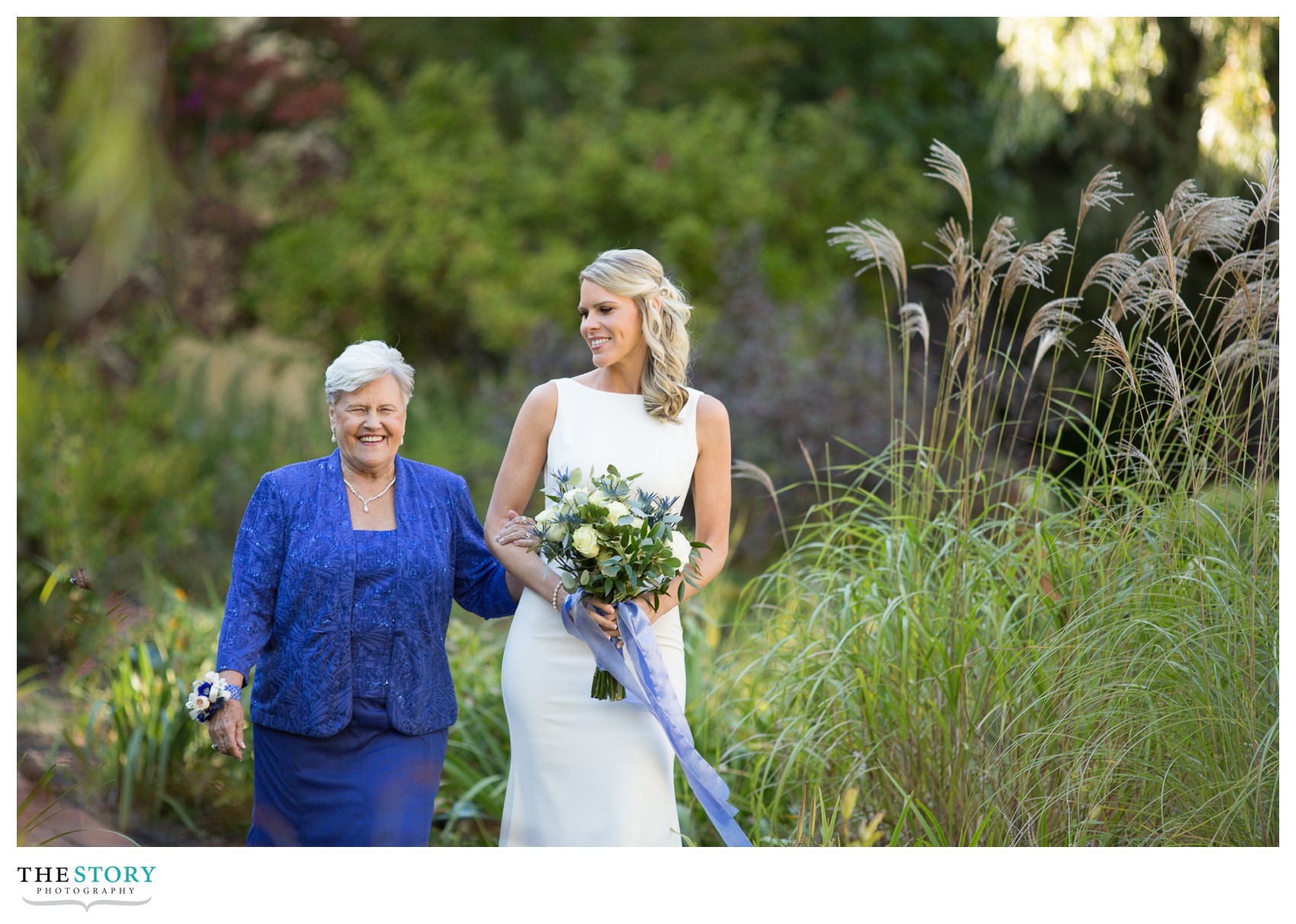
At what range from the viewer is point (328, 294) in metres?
9.29

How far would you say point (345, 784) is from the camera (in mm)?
2859

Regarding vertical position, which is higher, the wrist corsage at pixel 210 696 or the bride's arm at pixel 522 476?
the bride's arm at pixel 522 476

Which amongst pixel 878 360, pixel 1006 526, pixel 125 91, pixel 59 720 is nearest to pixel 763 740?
pixel 1006 526

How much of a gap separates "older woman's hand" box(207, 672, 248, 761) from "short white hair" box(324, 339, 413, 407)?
2.54 feet

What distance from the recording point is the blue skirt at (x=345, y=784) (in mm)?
2855

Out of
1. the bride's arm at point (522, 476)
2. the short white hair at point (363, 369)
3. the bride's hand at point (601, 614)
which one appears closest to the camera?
the short white hair at point (363, 369)

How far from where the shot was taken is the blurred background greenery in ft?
20.1

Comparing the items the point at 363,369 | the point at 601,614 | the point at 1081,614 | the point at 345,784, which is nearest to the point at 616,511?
the point at 601,614

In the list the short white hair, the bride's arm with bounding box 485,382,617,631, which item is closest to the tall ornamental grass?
the bride's arm with bounding box 485,382,617,631

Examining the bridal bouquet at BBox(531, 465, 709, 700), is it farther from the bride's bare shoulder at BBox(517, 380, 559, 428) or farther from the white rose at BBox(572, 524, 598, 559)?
the bride's bare shoulder at BBox(517, 380, 559, 428)

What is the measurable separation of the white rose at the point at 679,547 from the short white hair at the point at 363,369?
741mm

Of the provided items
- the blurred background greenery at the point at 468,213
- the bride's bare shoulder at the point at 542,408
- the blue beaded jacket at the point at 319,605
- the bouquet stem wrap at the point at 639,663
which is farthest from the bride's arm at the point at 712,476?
the blurred background greenery at the point at 468,213

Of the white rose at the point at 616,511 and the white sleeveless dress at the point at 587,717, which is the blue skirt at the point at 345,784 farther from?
the white rose at the point at 616,511

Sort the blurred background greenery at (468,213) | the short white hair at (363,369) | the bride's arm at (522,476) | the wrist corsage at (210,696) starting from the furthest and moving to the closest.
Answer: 1. the blurred background greenery at (468,213)
2. the bride's arm at (522,476)
3. the short white hair at (363,369)
4. the wrist corsage at (210,696)
